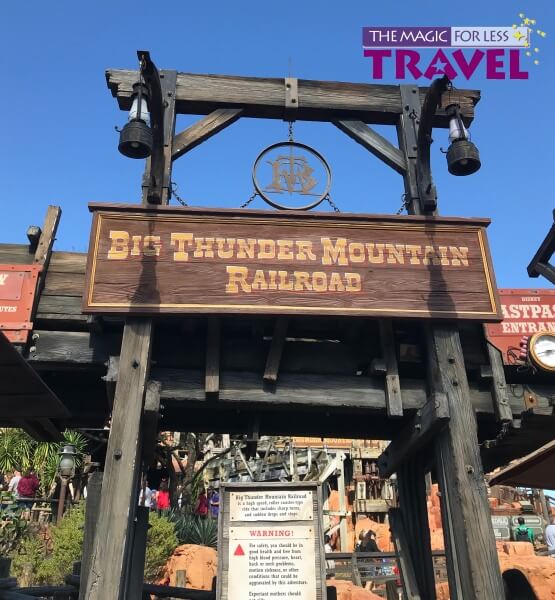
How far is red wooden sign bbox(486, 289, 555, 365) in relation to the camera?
7.69 m

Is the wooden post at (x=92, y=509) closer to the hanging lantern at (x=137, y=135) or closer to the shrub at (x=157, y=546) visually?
the hanging lantern at (x=137, y=135)

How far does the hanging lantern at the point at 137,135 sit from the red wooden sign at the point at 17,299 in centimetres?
160

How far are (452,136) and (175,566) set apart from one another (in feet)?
37.2

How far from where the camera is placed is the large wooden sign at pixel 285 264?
17.4 ft

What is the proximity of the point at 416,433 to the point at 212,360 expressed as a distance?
82.7 inches

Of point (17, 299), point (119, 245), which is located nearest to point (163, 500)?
point (17, 299)

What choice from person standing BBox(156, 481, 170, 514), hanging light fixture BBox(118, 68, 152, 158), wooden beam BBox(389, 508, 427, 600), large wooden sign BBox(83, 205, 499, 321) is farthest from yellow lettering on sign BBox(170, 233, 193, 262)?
person standing BBox(156, 481, 170, 514)

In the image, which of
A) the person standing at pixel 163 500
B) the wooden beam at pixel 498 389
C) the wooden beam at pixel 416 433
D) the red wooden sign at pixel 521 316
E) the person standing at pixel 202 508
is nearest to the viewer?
the wooden beam at pixel 416 433

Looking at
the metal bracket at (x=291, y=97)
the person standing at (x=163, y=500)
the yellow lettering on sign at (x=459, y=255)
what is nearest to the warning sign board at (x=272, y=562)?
the yellow lettering on sign at (x=459, y=255)

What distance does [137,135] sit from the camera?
194 inches

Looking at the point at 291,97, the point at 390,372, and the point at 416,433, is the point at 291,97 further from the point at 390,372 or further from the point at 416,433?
the point at 416,433

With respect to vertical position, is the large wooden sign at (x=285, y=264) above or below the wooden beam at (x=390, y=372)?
above

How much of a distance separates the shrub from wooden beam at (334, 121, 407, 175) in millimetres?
9536

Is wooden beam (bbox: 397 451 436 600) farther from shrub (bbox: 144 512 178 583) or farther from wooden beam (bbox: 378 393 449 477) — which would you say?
shrub (bbox: 144 512 178 583)
